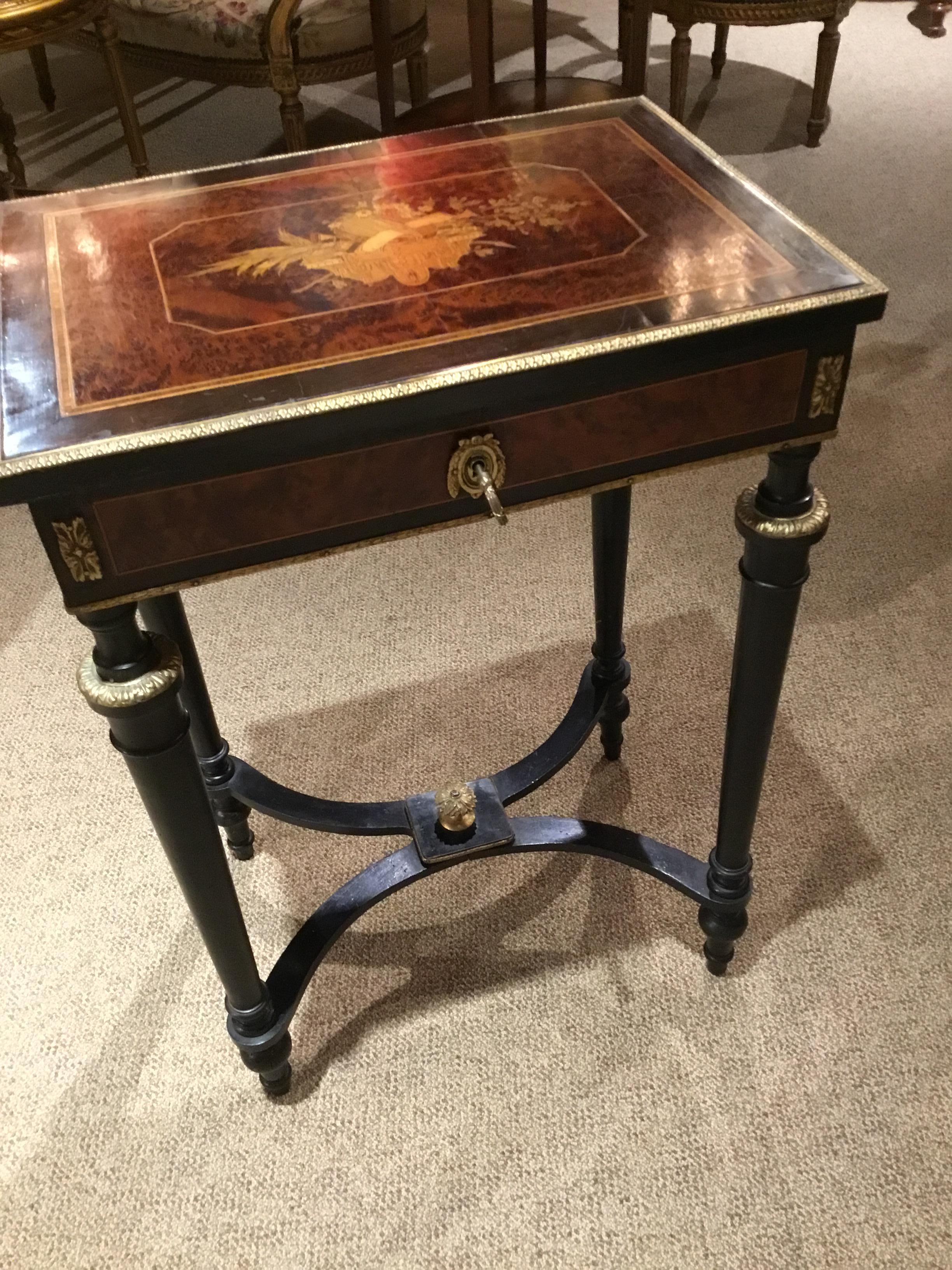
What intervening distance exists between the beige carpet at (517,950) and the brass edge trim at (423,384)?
69 centimetres

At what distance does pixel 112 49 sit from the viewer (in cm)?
208

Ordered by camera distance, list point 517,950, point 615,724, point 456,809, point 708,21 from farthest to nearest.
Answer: point 708,21, point 615,724, point 517,950, point 456,809

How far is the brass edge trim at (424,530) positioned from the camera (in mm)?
665

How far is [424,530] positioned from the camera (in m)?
0.70

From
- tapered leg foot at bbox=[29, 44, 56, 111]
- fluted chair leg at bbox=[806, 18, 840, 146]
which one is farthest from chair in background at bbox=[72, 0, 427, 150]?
fluted chair leg at bbox=[806, 18, 840, 146]

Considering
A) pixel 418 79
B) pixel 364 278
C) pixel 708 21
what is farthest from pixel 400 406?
pixel 418 79

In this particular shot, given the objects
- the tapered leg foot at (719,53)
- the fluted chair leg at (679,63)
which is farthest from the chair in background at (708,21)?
the tapered leg foot at (719,53)

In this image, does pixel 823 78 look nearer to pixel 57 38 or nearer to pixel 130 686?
pixel 57 38

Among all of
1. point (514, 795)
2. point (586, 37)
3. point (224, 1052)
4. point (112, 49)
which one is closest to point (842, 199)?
point (586, 37)

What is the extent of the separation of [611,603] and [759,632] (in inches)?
13.8

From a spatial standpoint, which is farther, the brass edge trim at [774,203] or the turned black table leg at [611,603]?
the turned black table leg at [611,603]

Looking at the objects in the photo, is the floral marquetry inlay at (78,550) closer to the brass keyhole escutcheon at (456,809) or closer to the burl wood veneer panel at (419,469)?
the burl wood veneer panel at (419,469)

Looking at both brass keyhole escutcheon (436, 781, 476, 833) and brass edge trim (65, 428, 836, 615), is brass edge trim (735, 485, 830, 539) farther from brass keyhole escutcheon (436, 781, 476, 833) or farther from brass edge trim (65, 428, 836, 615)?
brass keyhole escutcheon (436, 781, 476, 833)

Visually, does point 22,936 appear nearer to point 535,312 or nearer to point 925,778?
point 535,312
